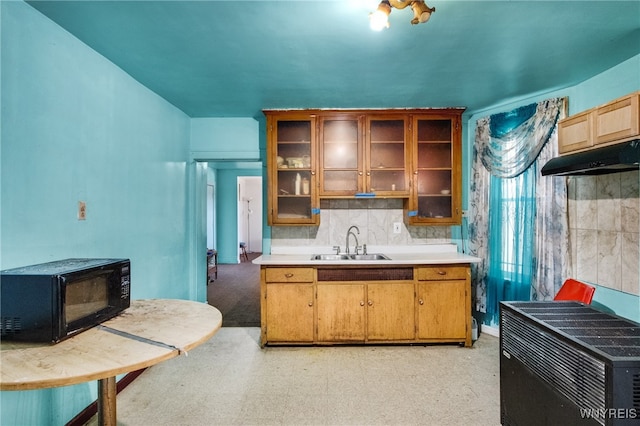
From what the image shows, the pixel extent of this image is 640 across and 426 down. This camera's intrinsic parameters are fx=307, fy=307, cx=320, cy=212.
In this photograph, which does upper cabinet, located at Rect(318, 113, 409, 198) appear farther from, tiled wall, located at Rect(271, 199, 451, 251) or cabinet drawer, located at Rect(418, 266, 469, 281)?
cabinet drawer, located at Rect(418, 266, 469, 281)

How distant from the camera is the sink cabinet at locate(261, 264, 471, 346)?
2.91m

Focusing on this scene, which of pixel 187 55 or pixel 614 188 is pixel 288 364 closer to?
pixel 187 55

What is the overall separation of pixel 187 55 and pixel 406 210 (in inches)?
97.8

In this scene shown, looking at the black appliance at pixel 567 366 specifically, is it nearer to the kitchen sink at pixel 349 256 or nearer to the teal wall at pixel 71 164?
the kitchen sink at pixel 349 256

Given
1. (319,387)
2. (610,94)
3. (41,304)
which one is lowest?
(319,387)

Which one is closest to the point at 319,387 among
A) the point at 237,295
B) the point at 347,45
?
the point at 347,45

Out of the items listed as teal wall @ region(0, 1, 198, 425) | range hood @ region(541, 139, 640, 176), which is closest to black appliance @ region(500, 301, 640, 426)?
range hood @ region(541, 139, 640, 176)

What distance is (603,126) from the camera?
1884 millimetres

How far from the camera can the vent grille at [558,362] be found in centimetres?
→ 117

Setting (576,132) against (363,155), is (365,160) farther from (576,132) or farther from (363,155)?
(576,132)

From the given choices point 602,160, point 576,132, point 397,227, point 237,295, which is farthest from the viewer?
point 237,295

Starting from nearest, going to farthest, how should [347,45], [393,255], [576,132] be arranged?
1. [347,45]
2. [576,132]
3. [393,255]

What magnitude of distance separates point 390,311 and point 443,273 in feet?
2.04

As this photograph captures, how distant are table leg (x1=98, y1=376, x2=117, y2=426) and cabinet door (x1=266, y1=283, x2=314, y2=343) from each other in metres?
1.60
